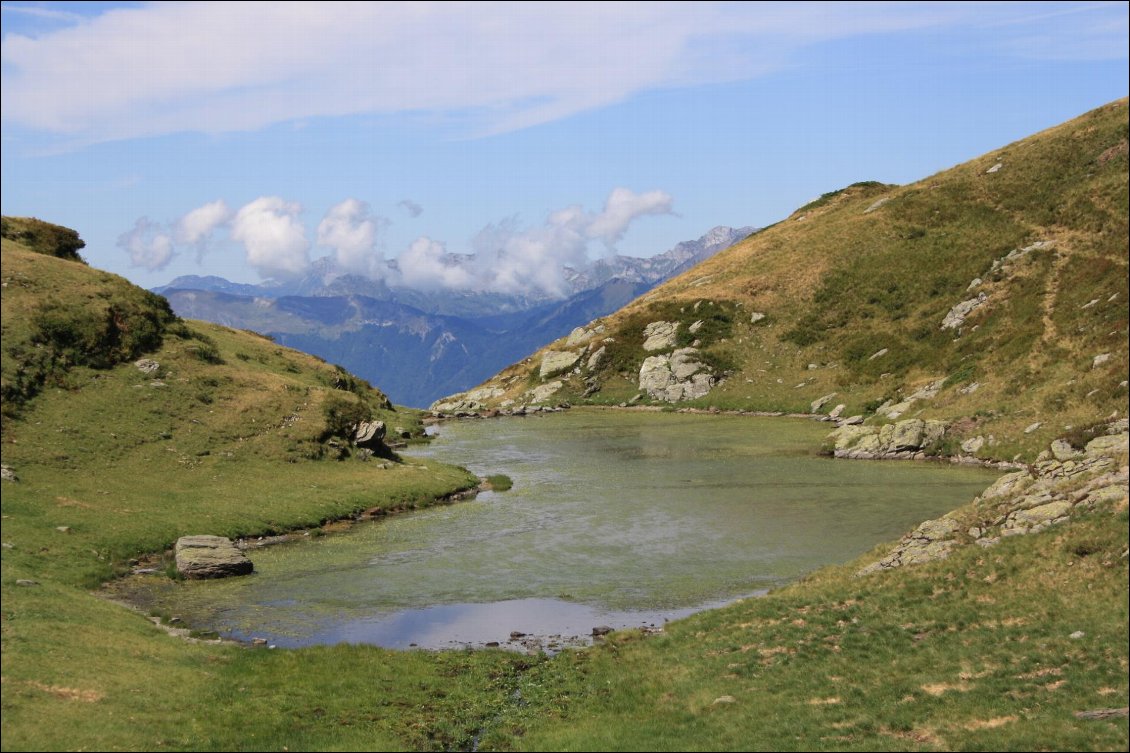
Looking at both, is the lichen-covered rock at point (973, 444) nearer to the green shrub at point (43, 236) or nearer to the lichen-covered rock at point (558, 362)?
the green shrub at point (43, 236)

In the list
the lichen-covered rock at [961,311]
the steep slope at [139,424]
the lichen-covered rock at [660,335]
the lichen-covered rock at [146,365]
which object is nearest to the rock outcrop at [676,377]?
the lichen-covered rock at [660,335]

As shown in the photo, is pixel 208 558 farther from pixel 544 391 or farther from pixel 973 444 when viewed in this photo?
pixel 544 391

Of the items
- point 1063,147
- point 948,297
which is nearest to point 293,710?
point 948,297

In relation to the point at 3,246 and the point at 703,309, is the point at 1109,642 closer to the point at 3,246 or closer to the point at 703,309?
the point at 3,246

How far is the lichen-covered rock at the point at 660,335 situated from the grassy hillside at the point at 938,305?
1384 mm

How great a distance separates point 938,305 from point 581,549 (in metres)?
84.6

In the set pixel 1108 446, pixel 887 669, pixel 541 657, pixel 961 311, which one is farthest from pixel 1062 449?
pixel 961 311

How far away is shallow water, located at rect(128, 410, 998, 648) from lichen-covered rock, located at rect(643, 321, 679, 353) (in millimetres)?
55327

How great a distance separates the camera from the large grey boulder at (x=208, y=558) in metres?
50.3

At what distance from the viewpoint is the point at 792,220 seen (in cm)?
19062

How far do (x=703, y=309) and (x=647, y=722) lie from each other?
12630cm

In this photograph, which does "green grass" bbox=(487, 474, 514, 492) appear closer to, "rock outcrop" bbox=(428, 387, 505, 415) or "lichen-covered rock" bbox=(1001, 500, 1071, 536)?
"lichen-covered rock" bbox=(1001, 500, 1071, 536)

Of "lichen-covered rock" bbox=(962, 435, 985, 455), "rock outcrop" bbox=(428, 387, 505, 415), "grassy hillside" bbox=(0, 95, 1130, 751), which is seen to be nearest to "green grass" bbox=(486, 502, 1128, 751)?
"grassy hillside" bbox=(0, 95, 1130, 751)

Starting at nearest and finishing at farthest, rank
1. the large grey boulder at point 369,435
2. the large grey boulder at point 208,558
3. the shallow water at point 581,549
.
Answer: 1. the shallow water at point 581,549
2. the large grey boulder at point 208,558
3. the large grey boulder at point 369,435
